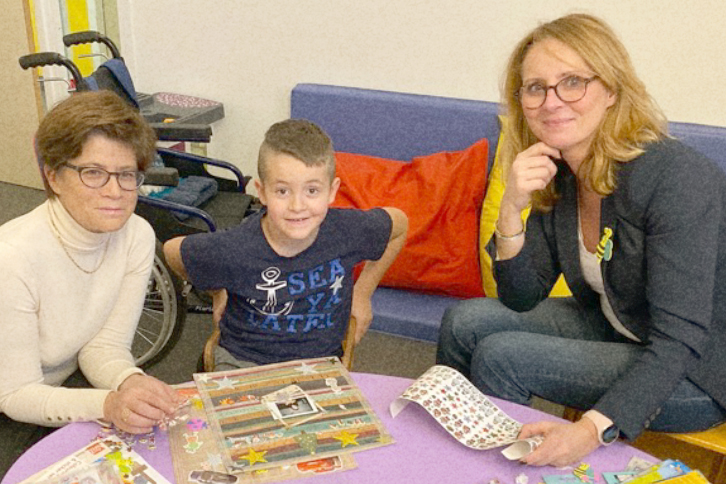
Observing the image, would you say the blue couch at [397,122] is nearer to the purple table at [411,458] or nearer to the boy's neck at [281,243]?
the boy's neck at [281,243]

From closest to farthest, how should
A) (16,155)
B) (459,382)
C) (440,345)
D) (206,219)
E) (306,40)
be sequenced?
1. (459,382)
2. (440,345)
3. (206,219)
4. (306,40)
5. (16,155)

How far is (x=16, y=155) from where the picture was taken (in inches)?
159

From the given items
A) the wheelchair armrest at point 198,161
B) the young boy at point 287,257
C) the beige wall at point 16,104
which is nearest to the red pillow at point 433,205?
the wheelchair armrest at point 198,161

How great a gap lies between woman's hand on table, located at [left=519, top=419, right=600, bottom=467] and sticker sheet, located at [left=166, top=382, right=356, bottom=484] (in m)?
0.32

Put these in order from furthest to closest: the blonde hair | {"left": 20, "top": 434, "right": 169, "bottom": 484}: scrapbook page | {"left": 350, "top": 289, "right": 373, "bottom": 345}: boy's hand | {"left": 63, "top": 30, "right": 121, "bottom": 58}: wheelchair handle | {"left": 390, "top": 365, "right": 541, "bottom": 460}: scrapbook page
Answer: {"left": 63, "top": 30, "right": 121, "bottom": 58}: wheelchair handle
{"left": 350, "top": 289, "right": 373, "bottom": 345}: boy's hand
the blonde hair
{"left": 390, "top": 365, "right": 541, "bottom": 460}: scrapbook page
{"left": 20, "top": 434, "right": 169, "bottom": 484}: scrapbook page

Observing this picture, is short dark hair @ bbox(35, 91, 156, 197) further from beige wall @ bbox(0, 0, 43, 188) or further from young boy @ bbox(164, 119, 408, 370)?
beige wall @ bbox(0, 0, 43, 188)

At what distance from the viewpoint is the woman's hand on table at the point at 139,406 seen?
50.2 inches

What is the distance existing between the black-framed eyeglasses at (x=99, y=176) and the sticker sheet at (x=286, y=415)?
0.43 m

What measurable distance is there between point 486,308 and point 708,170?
0.64 m

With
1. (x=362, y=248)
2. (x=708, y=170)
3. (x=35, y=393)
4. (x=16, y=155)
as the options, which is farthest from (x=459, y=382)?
(x=16, y=155)

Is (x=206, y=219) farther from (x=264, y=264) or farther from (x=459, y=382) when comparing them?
(x=459, y=382)

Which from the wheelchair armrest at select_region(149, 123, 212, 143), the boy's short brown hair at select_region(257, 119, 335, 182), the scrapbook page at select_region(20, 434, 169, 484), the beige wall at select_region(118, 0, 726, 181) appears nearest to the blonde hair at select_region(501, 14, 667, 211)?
the boy's short brown hair at select_region(257, 119, 335, 182)

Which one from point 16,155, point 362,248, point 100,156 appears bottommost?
point 16,155

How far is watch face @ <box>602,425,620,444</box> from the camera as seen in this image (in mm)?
1360
